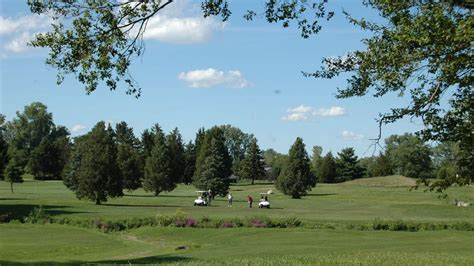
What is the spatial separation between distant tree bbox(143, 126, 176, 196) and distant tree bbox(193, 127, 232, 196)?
4586mm

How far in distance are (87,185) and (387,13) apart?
194 feet

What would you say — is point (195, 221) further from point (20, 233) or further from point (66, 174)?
point (66, 174)

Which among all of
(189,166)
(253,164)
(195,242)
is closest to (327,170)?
(253,164)

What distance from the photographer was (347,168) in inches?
5389

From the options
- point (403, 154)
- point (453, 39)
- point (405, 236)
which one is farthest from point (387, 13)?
point (403, 154)

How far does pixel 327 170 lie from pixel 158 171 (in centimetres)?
5685

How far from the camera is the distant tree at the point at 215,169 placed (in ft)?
262

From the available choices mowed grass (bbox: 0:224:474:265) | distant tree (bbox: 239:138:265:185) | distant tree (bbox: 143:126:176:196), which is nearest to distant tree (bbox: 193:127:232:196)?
distant tree (bbox: 143:126:176:196)

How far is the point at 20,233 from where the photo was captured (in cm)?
3603

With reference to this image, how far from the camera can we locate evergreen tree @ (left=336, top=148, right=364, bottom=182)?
136125 mm

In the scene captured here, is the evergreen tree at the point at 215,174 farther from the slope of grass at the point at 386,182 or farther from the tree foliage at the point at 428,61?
the tree foliage at the point at 428,61

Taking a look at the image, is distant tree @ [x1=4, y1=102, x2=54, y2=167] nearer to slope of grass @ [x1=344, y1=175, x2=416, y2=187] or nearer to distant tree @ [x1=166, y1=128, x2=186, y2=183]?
distant tree @ [x1=166, y1=128, x2=186, y2=183]

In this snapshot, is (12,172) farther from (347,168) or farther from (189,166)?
(347,168)

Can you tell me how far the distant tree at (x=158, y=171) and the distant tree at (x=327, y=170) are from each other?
52703mm
